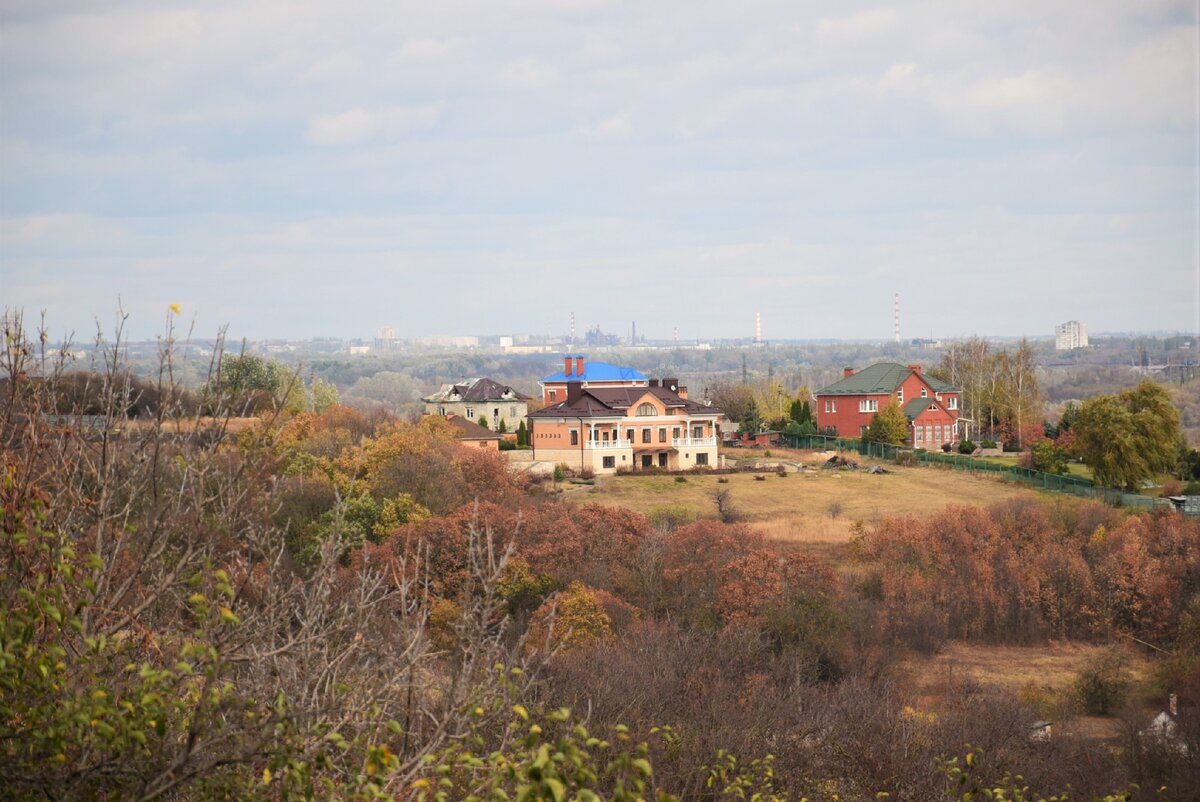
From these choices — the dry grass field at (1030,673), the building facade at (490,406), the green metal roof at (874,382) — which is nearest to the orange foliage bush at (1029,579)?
the dry grass field at (1030,673)

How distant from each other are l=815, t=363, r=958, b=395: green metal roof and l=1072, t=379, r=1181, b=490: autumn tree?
16.3 m

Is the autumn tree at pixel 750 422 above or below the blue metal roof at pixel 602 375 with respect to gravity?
below

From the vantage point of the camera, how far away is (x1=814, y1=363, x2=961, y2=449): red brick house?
214ft

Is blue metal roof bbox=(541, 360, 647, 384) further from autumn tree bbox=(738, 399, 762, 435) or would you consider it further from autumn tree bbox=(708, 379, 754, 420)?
autumn tree bbox=(708, 379, 754, 420)

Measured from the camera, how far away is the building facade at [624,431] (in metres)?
55.2

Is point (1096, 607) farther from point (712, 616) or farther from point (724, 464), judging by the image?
point (724, 464)

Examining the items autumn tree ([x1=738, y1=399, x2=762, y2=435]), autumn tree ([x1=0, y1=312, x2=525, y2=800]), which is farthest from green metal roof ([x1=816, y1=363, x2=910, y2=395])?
autumn tree ([x1=0, y1=312, x2=525, y2=800])

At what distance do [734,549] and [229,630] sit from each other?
896 inches

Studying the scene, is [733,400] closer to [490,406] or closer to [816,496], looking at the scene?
[490,406]

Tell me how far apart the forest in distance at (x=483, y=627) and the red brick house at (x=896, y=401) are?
56.7ft

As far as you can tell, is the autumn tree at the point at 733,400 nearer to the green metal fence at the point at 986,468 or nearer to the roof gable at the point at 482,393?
the green metal fence at the point at 986,468

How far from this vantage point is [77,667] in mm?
6715

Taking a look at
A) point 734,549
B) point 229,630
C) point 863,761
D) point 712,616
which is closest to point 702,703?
point 863,761

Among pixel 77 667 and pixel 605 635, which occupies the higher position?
pixel 77 667
